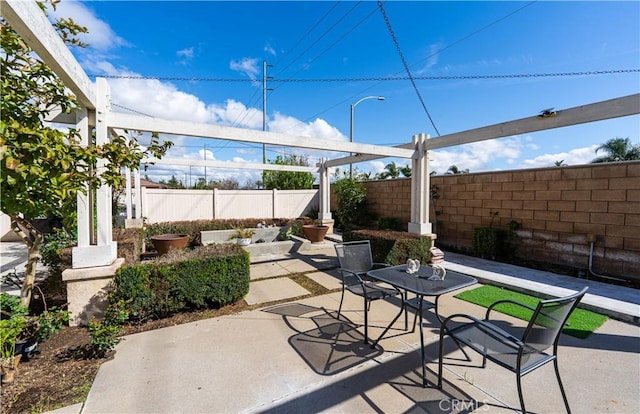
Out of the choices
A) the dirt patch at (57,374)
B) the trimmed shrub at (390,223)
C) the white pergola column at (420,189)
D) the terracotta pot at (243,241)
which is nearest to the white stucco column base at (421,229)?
the white pergola column at (420,189)

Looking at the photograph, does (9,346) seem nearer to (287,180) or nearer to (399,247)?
(399,247)

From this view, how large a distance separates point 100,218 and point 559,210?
27.1 ft

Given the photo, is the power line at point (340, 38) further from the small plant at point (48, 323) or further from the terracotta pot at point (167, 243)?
the small plant at point (48, 323)

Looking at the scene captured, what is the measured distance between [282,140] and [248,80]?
30.5 feet

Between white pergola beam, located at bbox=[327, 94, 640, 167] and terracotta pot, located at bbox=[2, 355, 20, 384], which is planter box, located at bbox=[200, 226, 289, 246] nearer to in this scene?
white pergola beam, located at bbox=[327, 94, 640, 167]

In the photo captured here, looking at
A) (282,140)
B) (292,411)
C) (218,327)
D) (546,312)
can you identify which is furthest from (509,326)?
(282,140)

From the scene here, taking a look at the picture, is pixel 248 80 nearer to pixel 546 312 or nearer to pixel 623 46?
pixel 623 46

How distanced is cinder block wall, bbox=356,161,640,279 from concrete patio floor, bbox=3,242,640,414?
1.84 metres

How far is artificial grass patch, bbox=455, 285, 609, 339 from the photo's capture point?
128 inches

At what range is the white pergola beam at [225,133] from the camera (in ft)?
12.0

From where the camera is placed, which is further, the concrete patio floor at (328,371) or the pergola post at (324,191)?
the pergola post at (324,191)

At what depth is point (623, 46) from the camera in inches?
223

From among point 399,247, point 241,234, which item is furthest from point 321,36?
point 399,247

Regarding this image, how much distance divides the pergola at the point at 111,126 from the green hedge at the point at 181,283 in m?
0.51
